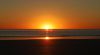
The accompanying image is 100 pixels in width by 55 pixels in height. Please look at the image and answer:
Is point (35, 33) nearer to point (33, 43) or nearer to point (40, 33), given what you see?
point (40, 33)

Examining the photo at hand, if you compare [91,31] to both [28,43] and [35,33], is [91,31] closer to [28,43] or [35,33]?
[35,33]

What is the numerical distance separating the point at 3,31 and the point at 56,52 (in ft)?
6.43

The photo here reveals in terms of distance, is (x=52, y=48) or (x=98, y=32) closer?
(x=52, y=48)

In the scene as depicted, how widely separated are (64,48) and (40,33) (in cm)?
144

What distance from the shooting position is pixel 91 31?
1066 cm

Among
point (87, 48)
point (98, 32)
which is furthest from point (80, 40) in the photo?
point (98, 32)

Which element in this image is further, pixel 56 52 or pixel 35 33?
pixel 35 33

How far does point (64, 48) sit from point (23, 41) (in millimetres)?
995

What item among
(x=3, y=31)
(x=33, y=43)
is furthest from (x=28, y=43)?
(x=3, y=31)

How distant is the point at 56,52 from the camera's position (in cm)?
911

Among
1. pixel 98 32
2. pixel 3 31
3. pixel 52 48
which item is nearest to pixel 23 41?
pixel 52 48

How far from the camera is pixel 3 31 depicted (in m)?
10.4

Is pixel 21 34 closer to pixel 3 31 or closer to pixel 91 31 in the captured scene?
pixel 3 31

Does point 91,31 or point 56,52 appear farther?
point 91,31
